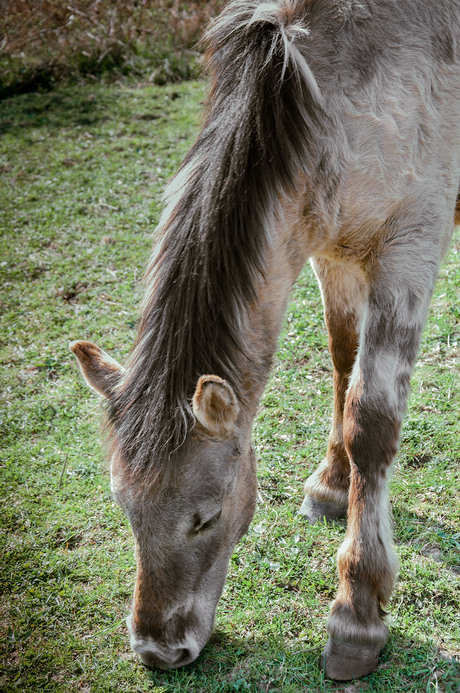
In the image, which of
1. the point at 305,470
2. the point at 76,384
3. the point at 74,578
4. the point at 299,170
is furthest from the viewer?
the point at 76,384

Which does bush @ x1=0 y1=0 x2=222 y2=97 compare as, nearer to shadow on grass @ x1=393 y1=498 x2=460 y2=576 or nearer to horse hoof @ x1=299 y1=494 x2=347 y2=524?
horse hoof @ x1=299 y1=494 x2=347 y2=524

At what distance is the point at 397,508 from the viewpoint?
3.27 meters

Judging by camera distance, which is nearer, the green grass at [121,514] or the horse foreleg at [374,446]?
the horse foreleg at [374,446]

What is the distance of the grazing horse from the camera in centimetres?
228

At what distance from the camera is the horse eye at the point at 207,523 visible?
232 cm

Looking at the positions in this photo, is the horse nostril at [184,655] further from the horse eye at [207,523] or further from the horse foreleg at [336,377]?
the horse foreleg at [336,377]

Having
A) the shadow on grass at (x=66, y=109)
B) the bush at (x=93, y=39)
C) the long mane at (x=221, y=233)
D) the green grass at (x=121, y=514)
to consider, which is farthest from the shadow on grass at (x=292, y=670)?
the bush at (x=93, y=39)

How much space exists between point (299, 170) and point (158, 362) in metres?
0.93

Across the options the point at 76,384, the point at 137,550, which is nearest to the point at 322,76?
the point at 137,550

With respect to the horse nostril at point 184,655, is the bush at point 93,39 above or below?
above

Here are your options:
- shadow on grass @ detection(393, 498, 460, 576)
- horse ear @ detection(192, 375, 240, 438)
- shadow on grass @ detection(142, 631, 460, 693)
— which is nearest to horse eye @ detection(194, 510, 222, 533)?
horse ear @ detection(192, 375, 240, 438)

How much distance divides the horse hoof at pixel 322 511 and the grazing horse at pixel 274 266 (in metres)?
0.73

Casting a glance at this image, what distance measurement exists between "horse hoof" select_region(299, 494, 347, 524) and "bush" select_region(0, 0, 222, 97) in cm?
755

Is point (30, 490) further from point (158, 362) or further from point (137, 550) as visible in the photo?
point (158, 362)
